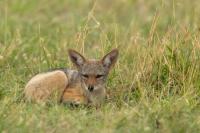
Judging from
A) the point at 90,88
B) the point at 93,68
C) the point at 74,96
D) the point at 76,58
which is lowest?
the point at 74,96

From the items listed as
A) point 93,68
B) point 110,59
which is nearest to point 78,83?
point 93,68

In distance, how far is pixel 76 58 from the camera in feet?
31.6

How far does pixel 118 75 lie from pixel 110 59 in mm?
598

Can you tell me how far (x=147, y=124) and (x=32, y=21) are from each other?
6019 millimetres

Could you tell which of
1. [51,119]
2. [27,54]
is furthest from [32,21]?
[51,119]

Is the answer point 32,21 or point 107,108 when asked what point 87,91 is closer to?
point 107,108

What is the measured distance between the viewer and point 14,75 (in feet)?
34.3

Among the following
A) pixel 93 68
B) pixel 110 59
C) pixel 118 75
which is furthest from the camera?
pixel 118 75

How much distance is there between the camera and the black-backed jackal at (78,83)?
952 centimetres

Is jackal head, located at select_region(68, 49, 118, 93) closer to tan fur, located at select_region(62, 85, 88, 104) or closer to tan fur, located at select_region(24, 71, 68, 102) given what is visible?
tan fur, located at select_region(62, 85, 88, 104)

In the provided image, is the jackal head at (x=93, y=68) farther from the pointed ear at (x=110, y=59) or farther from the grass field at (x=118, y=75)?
the grass field at (x=118, y=75)

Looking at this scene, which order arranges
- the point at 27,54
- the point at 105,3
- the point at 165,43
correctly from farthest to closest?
1. the point at 105,3
2. the point at 27,54
3. the point at 165,43

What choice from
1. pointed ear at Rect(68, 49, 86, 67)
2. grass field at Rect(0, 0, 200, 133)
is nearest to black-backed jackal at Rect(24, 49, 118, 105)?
pointed ear at Rect(68, 49, 86, 67)

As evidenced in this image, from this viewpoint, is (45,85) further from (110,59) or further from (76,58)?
(110,59)
